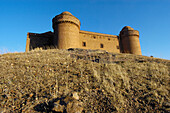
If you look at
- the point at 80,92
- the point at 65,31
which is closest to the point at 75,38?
the point at 65,31

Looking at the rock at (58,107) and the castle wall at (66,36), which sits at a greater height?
the castle wall at (66,36)

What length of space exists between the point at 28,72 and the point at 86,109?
9.22 ft

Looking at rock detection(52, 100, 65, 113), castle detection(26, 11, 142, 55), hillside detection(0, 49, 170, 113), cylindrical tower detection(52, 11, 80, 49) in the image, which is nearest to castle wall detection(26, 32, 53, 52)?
castle detection(26, 11, 142, 55)

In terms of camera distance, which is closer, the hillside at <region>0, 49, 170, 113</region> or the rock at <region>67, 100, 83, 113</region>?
the rock at <region>67, 100, 83, 113</region>

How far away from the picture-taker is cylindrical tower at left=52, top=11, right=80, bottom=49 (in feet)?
50.0

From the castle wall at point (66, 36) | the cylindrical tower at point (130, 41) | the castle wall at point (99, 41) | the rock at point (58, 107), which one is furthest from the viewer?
the cylindrical tower at point (130, 41)

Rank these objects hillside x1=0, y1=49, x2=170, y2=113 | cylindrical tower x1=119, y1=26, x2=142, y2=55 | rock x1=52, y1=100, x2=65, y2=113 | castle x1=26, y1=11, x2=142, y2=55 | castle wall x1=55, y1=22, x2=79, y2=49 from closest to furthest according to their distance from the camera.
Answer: rock x1=52, y1=100, x2=65, y2=113
hillside x1=0, y1=49, x2=170, y2=113
castle wall x1=55, y1=22, x2=79, y2=49
castle x1=26, y1=11, x2=142, y2=55
cylindrical tower x1=119, y1=26, x2=142, y2=55

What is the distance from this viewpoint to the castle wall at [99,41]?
1855 centimetres

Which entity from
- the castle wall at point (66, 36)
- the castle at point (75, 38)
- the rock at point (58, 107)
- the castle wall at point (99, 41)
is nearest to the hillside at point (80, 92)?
the rock at point (58, 107)

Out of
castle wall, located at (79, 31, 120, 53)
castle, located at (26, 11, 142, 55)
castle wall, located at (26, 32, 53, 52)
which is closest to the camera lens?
castle, located at (26, 11, 142, 55)

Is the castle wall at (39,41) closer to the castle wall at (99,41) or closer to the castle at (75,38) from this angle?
the castle at (75,38)

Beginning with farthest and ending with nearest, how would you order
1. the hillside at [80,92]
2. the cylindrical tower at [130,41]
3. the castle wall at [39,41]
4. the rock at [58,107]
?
the cylindrical tower at [130,41]
the castle wall at [39,41]
the hillside at [80,92]
the rock at [58,107]

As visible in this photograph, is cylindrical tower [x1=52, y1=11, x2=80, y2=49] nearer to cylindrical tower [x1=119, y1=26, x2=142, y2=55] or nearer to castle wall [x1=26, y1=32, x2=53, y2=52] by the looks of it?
castle wall [x1=26, y1=32, x2=53, y2=52]

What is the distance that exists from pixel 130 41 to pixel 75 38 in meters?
11.2
